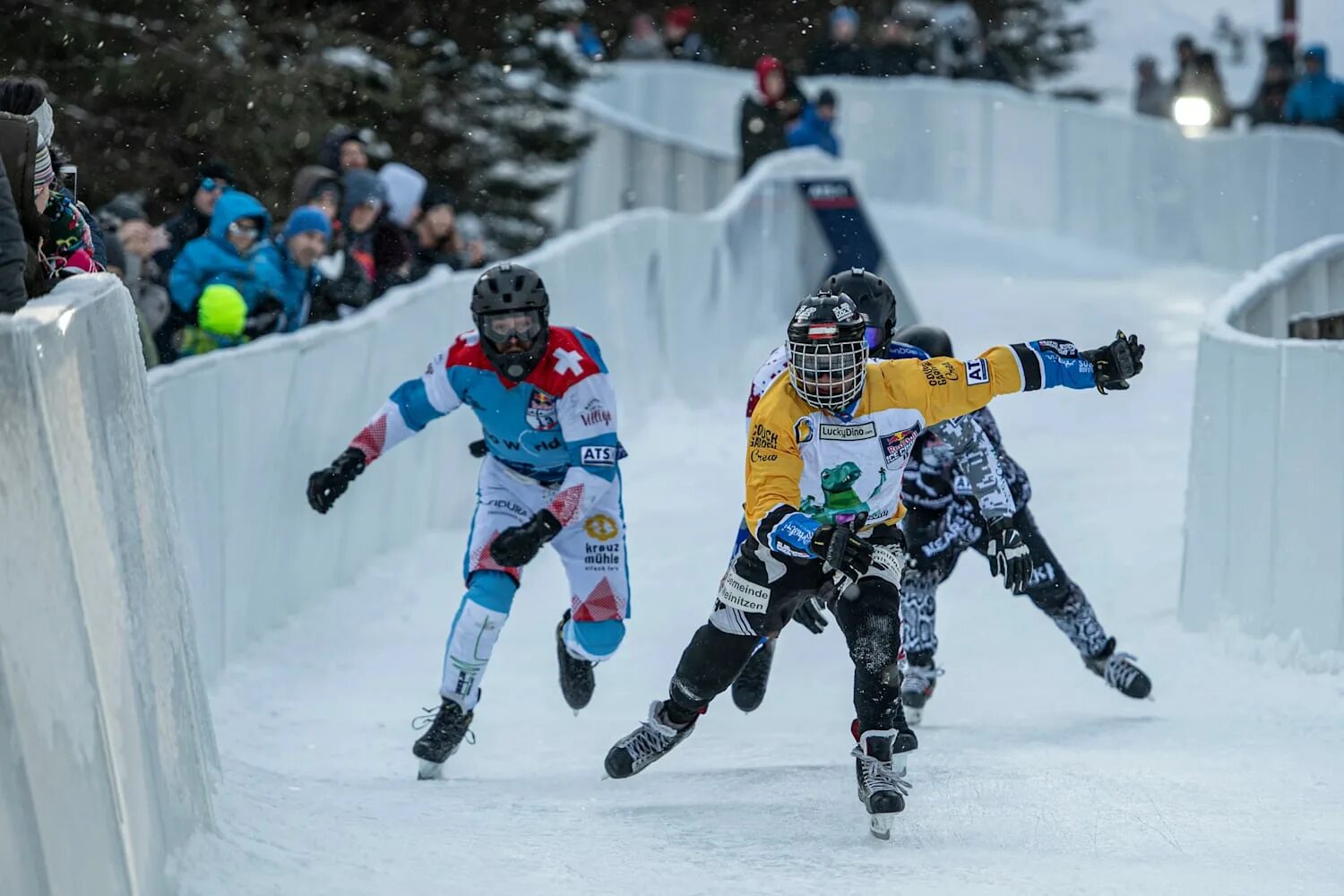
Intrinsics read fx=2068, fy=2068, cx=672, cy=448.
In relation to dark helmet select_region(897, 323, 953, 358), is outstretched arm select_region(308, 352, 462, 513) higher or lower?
lower

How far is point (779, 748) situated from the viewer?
857 centimetres

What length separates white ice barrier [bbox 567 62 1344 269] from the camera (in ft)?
66.1

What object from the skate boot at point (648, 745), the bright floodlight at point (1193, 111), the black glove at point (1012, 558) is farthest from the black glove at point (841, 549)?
the bright floodlight at point (1193, 111)

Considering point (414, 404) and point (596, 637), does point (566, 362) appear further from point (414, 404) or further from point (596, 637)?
point (596, 637)

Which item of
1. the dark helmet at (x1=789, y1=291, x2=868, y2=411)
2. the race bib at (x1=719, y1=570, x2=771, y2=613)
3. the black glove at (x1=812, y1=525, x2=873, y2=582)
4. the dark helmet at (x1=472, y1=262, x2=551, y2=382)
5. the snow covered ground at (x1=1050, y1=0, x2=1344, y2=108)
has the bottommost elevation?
the snow covered ground at (x1=1050, y1=0, x2=1344, y2=108)

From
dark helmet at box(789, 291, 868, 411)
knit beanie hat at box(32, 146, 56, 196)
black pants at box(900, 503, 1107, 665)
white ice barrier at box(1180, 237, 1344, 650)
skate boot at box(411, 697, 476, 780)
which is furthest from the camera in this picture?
black pants at box(900, 503, 1107, 665)

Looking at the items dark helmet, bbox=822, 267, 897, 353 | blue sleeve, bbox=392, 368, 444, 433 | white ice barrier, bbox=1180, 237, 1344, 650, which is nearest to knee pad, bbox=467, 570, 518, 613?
blue sleeve, bbox=392, 368, 444, 433

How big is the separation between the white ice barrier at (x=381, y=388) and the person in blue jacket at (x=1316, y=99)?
562 cm

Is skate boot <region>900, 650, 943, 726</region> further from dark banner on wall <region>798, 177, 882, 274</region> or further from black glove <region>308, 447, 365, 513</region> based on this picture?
dark banner on wall <region>798, 177, 882, 274</region>

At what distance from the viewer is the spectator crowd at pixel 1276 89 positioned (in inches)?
822

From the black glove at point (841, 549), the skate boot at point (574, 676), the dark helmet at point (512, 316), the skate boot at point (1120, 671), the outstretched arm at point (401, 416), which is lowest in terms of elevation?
the skate boot at point (1120, 671)

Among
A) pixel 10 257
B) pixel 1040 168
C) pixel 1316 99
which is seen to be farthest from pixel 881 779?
pixel 1040 168

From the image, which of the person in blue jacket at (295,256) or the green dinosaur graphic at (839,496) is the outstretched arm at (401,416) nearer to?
the green dinosaur graphic at (839,496)

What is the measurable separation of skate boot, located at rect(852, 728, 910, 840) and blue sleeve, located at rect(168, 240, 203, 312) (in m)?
5.09
